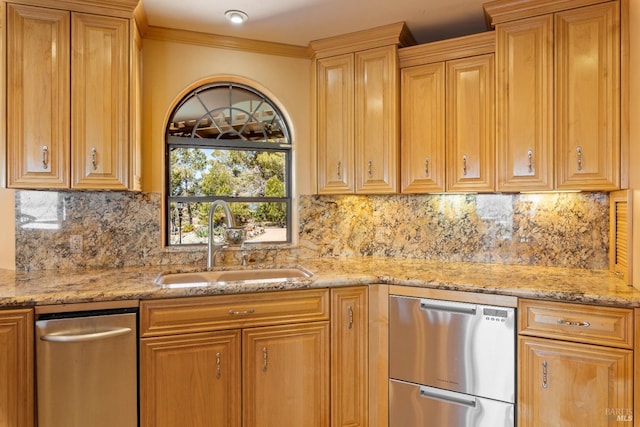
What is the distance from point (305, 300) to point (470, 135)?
4.83ft

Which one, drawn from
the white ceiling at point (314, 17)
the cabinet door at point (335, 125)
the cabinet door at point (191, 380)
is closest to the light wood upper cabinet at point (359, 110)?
the cabinet door at point (335, 125)

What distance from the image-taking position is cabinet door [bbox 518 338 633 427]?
1680mm

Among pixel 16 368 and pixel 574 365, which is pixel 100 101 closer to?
pixel 16 368

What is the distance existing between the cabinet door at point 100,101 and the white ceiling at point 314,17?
33 centimetres

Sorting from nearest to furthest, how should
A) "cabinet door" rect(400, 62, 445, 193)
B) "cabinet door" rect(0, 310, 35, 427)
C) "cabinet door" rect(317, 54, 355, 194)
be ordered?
"cabinet door" rect(0, 310, 35, 427) → "cabinet door" rect(400, 62, 445, 193) → "cabinet door" rect(317, 54, 355, 194)

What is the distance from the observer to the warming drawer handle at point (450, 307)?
6.41 feet

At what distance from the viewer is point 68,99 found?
6.90ft

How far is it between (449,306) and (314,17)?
194cm

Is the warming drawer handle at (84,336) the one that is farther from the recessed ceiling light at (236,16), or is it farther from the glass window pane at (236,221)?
the recessed ceiling light at (236,16)

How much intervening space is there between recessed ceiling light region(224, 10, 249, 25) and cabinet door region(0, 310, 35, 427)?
6.43ft

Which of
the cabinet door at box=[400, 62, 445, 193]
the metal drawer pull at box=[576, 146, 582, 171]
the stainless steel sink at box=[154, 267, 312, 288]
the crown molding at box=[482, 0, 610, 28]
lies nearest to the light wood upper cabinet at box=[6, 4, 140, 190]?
the stainless steel sink at box=[154, 267, 312, 288]

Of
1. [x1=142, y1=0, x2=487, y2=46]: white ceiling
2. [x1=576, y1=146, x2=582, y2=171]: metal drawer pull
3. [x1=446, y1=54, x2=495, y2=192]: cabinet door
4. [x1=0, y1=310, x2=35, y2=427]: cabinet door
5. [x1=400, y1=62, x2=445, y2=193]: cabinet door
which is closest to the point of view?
[x1=0, y1=310, x2=35, y2=427]: cabinet door

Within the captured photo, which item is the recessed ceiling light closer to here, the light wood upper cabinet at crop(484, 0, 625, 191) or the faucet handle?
the faucet handle

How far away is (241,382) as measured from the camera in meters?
2.01
